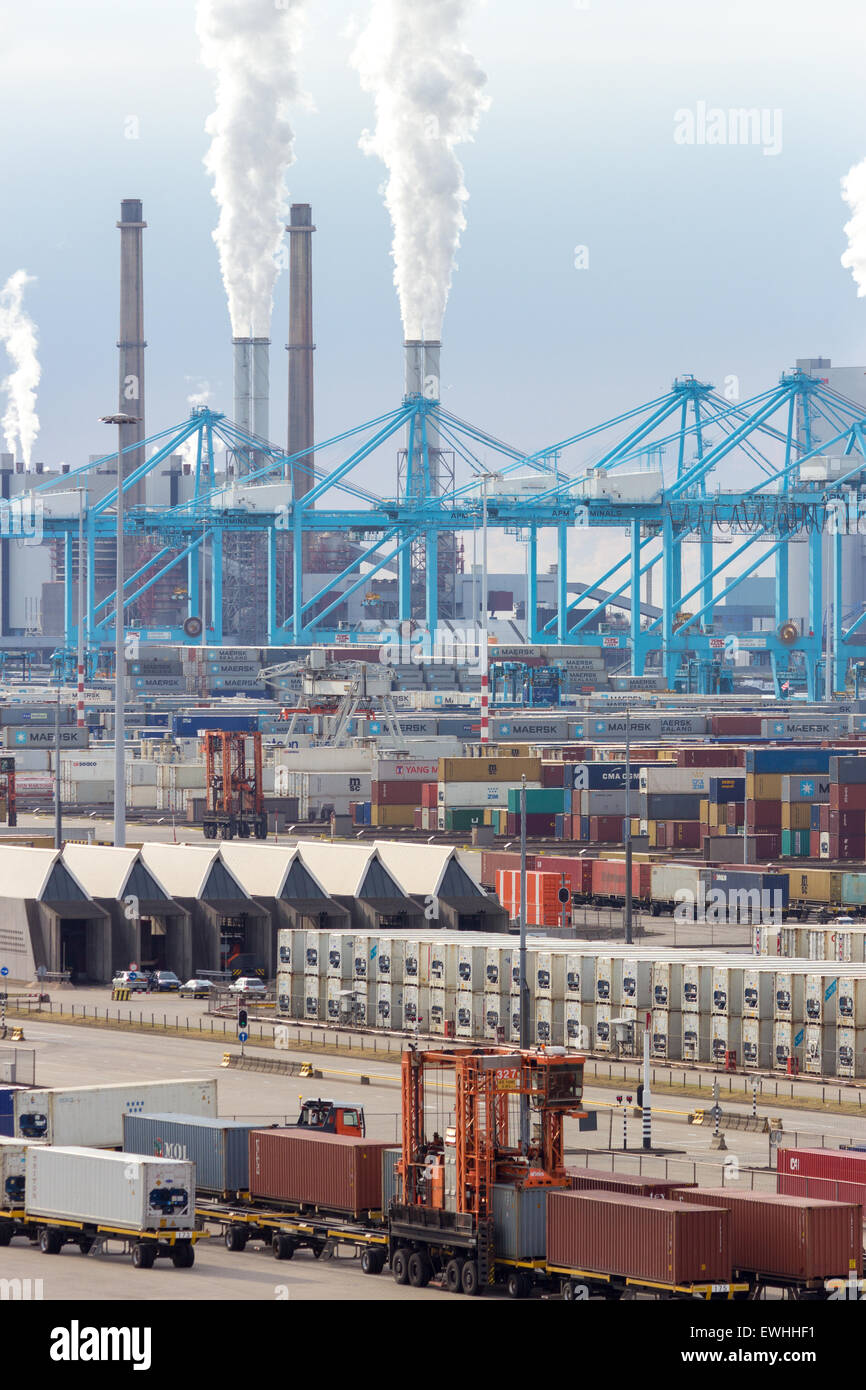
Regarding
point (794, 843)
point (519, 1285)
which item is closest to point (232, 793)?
point (794, 843)

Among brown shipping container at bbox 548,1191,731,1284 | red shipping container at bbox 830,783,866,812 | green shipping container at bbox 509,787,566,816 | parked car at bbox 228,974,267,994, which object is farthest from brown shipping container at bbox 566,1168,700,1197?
green shipping container at bbox 509,787,566,816

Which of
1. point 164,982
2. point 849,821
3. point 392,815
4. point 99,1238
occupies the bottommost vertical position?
point 99,1238

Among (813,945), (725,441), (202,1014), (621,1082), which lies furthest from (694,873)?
(725,441)

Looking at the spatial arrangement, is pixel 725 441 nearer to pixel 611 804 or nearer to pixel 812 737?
pixel 812 737

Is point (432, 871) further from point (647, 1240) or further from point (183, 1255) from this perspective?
point (647, 1240)

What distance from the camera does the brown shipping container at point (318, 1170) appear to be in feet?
104

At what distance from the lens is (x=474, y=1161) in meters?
29.6

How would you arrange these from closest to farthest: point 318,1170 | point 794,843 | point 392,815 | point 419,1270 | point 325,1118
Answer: point 419,1270 → point 318,1170 → point 325,1118 → point 794,843 → point 392,815

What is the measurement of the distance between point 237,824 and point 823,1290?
72453 mm

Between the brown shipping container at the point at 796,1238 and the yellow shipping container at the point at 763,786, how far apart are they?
61694 millimetres

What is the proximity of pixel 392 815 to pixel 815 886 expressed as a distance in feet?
103

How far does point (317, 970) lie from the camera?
57000 mm

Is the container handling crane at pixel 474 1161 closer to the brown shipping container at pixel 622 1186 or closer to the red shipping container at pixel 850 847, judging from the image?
the brown shipping container at pixel 622 1186

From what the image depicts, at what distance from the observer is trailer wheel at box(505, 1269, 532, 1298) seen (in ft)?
94.4
